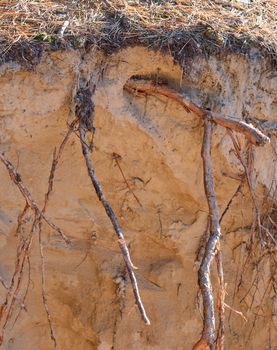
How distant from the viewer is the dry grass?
A: 10.1 feet

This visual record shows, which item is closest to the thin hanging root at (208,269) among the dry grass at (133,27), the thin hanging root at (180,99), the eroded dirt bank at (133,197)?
the thin hanging root at (180,99)

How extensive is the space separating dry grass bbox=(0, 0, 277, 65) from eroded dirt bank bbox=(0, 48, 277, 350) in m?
0.06

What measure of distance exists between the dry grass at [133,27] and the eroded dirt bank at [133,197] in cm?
6

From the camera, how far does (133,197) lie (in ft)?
11.1

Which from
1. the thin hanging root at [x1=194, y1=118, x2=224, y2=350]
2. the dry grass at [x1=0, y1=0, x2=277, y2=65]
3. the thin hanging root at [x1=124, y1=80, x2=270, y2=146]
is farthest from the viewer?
the dry grass at [x1=0, y1=0, x2=277, y2=65]

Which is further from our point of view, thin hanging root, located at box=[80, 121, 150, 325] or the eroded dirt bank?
the eroded dirt bank

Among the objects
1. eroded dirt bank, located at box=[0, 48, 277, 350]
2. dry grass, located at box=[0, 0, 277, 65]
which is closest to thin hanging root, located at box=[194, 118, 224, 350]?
eroded dirt bank, located at box=[0, 48, 277, 350]

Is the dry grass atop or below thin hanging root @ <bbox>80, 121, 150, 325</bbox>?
atop

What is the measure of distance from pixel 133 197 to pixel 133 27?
0.84m

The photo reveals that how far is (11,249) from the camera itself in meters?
3.28

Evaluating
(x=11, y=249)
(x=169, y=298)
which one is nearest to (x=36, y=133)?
(x=11, y=249)

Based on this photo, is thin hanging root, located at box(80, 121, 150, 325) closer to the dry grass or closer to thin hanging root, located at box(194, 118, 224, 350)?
thin hanging root, located at box(194, 118, 224, 350)

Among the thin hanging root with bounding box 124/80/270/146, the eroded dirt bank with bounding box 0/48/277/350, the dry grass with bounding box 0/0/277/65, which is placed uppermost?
the dry grass with bounding box 0/0/277/65

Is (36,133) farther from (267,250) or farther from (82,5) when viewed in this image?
(267,250)
